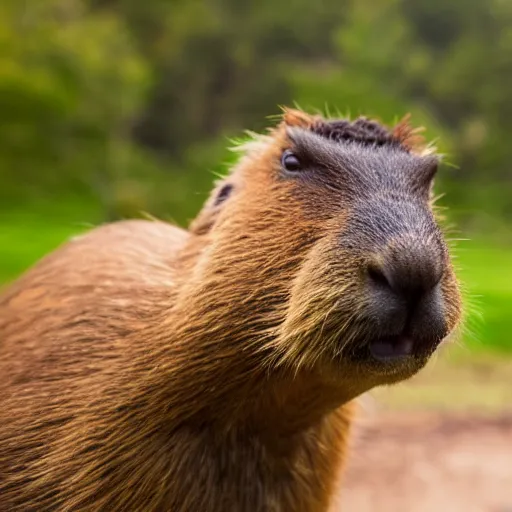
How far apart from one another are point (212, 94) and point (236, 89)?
0.55 m

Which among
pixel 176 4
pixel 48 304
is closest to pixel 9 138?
pixel 176 4

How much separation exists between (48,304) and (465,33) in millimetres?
8745

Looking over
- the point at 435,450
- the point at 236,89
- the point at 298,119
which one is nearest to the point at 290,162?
the point at 298,119

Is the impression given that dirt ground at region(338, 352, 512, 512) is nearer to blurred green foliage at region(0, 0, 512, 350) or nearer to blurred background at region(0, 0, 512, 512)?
blurred background at region(0, 0, 512, 512)

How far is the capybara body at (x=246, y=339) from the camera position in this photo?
1.65m

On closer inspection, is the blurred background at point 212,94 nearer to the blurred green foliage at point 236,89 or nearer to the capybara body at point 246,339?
the blurred green foliage at point 236,89

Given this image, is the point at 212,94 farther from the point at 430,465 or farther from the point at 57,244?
the point at 430,465

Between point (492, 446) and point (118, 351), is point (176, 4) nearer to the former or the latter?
point (492, 446)

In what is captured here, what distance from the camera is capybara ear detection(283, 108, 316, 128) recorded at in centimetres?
200

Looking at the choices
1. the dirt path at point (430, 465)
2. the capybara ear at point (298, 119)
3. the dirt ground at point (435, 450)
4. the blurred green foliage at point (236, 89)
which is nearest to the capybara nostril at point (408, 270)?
the capybara ear at point (298, 119)

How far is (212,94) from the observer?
1008cm

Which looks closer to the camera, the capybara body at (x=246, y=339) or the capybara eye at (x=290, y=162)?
the capybara body at (x=246, y=339)

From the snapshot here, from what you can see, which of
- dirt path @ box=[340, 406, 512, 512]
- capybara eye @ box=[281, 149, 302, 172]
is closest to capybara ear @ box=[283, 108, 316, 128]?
capybara eye @ box=[281, 149, 302, 172]

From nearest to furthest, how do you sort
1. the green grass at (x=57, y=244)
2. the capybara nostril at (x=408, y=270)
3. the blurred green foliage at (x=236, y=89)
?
the capybara nostril at (x=408, y=270), the green grass at (x=57, y=244), the blurred green foliage at (x=236, y=89)
